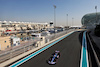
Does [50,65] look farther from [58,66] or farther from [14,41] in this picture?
[14,41]

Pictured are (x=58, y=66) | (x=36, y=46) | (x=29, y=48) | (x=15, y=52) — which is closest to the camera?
(x=58, y=66)

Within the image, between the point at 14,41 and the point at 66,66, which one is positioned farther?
the point at 14,41

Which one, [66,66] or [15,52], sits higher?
[15,52]

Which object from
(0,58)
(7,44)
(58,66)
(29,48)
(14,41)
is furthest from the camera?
(14,41)

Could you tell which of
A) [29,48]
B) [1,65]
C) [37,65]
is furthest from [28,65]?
[29,48]

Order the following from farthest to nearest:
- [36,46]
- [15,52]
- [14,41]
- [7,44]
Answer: [14,41], [7,44], [36,46], [15,52]

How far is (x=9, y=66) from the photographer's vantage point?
710 cm

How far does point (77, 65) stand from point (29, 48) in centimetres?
724

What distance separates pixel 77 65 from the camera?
719 centimetres

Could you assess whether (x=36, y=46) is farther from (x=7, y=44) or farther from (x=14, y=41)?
(x=14, y=41)

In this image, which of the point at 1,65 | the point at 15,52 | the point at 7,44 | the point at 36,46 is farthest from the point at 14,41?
the point at 1,65

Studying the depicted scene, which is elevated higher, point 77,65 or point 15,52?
point 15,52

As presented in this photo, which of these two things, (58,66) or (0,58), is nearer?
(58,66)

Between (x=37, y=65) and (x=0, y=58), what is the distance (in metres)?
4.05
